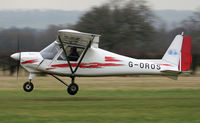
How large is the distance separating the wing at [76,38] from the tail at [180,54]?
3358 mm

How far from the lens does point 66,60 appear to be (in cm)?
1450

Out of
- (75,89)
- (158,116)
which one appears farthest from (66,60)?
(158,116)

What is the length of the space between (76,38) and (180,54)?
179 inches

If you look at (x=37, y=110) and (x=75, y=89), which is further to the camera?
(x=75, y=89)

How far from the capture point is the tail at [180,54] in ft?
50.7

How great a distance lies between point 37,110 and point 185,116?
161 inches

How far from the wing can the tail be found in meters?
3.36

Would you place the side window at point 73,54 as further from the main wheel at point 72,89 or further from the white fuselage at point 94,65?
the main wheel at point 72,89

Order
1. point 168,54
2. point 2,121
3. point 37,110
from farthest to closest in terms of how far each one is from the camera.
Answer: point 168,54 → point 37,110 → point 2,121

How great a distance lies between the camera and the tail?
15.4 metres

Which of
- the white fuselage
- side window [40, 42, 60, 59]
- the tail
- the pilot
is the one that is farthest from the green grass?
the tail

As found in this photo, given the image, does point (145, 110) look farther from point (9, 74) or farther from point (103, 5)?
point (103, 5)

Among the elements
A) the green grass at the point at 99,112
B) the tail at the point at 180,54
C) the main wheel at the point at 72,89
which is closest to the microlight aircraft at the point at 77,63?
the main wheel at the point at 72,89

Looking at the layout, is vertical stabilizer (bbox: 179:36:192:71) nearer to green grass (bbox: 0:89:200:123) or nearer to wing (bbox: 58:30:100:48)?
green grass (bbox: 0:89:200:123)
